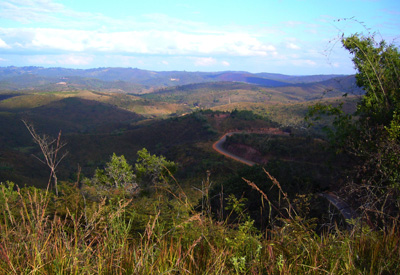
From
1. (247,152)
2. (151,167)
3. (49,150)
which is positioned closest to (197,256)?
(49,150)

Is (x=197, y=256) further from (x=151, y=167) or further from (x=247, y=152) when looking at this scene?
(x=247, y=152)

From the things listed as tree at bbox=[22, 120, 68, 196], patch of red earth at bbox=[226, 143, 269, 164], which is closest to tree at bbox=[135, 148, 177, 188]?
tree at bbox=[22, 120, 68, 196]

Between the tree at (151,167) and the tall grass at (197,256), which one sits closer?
the tall grass at (197,256)

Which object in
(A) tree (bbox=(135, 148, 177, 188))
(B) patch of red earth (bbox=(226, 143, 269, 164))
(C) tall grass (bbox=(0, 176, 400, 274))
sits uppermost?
(C) tall grass (bbox=(0, 176, 400, 274))

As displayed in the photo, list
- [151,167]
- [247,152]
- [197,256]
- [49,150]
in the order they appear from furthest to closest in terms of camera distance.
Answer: [247,152], [151,167], [49,150], [197,256]

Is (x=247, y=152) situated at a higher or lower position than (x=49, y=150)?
lower

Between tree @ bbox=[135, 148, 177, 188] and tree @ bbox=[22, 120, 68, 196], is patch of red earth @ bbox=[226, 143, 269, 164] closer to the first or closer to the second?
tree @ bbox=[135, 148, 177, 188]

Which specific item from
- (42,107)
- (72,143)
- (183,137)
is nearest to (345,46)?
(183,137)

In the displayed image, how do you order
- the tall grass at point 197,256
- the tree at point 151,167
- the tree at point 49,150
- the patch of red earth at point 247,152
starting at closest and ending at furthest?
1. the tall grass at point 197,256
2. the tree at point 49,150
3. the tree at point 151,167
4. the patch of red earth at point 247,152

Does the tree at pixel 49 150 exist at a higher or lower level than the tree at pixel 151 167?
higher

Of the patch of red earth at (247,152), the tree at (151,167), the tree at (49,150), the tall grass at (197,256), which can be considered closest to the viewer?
the tall grass at (197,256)

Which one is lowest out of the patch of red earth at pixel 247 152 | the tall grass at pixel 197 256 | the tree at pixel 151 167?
the patch of red earth at pixel 247 152

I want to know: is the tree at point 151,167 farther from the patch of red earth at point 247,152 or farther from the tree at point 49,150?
the patch of red earth at point 247,152

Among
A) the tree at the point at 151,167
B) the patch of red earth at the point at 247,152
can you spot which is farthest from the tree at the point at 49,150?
the patch of red earth at the point at 247,152
